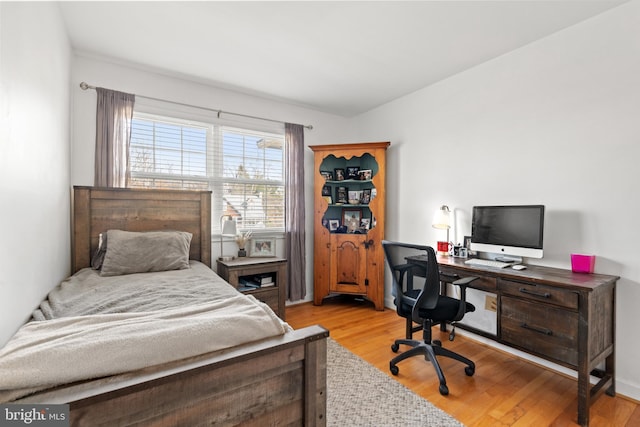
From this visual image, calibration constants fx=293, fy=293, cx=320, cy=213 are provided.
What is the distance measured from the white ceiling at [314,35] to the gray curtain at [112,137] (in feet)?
1.21

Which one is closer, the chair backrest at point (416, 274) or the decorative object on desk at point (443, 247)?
the chair backrest at point (416, 274)

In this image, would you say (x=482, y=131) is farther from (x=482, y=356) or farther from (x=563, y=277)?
(x=482, y=356)

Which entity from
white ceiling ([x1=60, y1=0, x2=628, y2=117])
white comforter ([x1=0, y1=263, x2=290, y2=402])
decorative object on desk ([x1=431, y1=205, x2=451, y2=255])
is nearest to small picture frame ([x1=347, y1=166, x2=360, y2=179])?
white ceiling ([x1=60, y1=0, x2=628, y2=117])

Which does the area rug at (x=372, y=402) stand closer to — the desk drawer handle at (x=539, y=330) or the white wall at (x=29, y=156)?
the desk drawer handle at (x=539, y=330)

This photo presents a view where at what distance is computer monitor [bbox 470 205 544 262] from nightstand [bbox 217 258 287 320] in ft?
6.20

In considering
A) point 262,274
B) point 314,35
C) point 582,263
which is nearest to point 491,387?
point 582,263

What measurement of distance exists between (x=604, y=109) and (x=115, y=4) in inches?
134

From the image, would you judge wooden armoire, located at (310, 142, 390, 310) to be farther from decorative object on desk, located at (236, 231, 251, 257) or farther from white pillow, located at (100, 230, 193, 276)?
white pillow, located at (100, 230, 193, 276)

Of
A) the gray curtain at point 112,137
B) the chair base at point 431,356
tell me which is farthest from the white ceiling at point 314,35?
the chair base at point 431,356

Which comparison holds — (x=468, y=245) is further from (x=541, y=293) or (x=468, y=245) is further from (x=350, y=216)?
(x=350, y=216)

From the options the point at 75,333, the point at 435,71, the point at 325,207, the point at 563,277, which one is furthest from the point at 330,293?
the point at 75,333

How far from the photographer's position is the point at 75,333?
945mm

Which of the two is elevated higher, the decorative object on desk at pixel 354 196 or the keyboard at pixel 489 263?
the decorative object on desk at pixel 354 196

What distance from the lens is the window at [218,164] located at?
9.61ft
